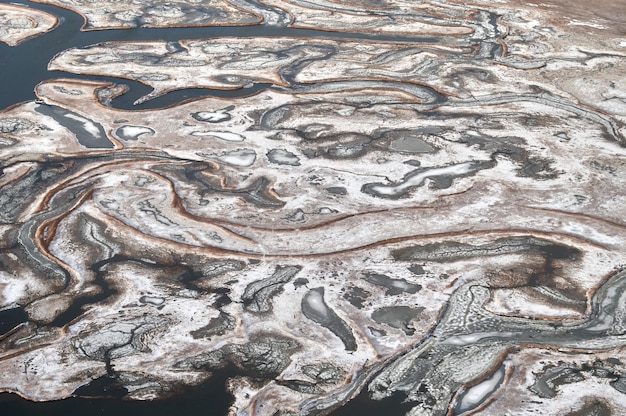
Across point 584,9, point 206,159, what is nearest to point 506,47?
point 584,9

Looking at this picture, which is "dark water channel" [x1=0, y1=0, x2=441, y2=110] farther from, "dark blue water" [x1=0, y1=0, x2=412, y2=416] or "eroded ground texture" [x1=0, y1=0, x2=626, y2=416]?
"eroded ground texture" [x1=0, y1=0, x2=626, y2=416]

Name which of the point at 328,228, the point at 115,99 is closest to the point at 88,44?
the point at 115,99

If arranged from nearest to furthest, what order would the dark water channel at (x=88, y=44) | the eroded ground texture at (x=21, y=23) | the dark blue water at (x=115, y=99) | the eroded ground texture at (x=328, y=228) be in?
the dark blue water at (x=115, y=99) → the eroded ground texture at (x=328, y=228) → the dark water channel at (x=88, y=44) → the eroded ground texture at (x=21, y=23)

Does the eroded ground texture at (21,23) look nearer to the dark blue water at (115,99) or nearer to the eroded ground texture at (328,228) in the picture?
the dark blue water at (115,99)

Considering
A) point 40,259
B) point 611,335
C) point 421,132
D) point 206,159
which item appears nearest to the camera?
point 611,335

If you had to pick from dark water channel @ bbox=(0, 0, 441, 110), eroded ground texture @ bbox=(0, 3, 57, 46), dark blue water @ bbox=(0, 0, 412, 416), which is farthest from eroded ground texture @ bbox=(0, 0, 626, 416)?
eroded ground texture @ bbox=(0, 3, 57, 46)

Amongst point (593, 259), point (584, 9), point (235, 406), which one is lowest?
point (235, 406)

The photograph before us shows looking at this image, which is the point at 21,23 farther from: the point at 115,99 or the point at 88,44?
the point at 115,99

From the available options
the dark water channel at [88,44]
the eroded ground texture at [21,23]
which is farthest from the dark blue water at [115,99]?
the eroded ground texture at [21,23]

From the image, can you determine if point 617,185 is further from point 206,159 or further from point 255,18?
point 255,18
